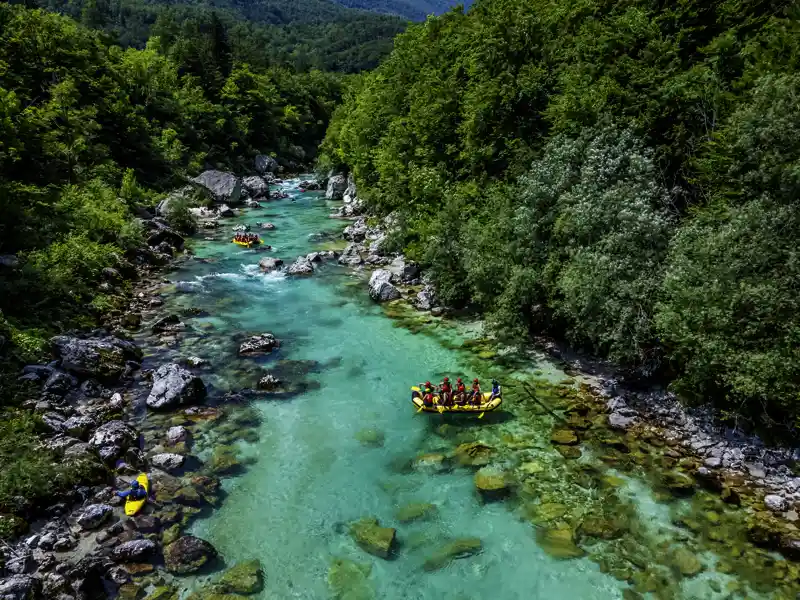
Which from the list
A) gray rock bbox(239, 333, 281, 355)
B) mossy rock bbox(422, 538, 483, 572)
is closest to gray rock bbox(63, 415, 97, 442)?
gray rock bbox(239, 333, 281, 355)

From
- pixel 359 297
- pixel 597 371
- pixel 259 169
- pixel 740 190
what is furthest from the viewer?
pixel 259 169

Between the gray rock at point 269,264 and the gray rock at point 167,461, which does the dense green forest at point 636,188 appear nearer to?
the gray rock at point 269,264

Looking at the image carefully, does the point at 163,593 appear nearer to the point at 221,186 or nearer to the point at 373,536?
the point at 373,536

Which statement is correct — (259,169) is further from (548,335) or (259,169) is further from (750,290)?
(750,290)

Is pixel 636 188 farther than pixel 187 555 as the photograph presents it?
Yes

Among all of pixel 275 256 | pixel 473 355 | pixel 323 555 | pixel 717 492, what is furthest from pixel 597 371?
pixel 275 256

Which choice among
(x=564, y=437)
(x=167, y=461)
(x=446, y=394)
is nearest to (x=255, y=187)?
(x=446, y=394)
